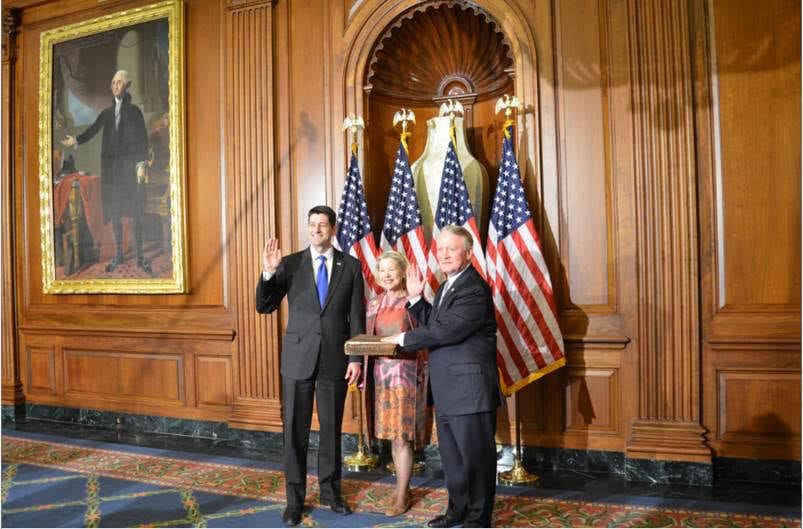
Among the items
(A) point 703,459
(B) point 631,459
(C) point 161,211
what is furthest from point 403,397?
(C) point 161,211

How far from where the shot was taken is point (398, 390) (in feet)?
13.1

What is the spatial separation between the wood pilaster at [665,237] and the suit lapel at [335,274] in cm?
218

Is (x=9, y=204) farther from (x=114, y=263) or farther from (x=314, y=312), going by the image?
(x=314, y=312)

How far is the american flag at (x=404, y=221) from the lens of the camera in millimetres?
5180

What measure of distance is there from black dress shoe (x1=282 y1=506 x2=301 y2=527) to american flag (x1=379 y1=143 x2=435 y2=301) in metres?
2.00

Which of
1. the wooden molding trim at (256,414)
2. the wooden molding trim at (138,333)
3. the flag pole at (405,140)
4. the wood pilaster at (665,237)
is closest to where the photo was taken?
the wood pilaster at (665,237)

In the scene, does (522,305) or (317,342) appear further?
(522,305)

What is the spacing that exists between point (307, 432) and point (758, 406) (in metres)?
3.00

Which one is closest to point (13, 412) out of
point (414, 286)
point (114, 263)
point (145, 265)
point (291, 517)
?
point (114, 263)

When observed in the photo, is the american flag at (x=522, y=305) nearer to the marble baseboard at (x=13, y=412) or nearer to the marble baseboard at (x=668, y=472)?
the marble baseboard at (x=668, y=472)

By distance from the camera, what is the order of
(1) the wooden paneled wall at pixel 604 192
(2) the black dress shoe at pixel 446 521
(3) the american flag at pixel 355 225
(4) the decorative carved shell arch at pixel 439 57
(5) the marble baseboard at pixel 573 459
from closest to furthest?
(2) the black dress shoe at pixel 446 521
(1) the wooden paneled wall at pixel 604 192
(5) the marble baseboard at pixel 573 459
(3) the american flag at pixel 355 225
(4) the decorative carved shell arch at pixel 439 57

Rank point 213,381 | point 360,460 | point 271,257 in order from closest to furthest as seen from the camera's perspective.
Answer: point 271,257, point 360,460, point 213,381

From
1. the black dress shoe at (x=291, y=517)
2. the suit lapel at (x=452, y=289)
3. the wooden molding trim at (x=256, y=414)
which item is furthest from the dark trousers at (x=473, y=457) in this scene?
the wooden molding trim at (x=256, y=414)

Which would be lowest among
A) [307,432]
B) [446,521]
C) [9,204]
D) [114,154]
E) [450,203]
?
[446,521]
